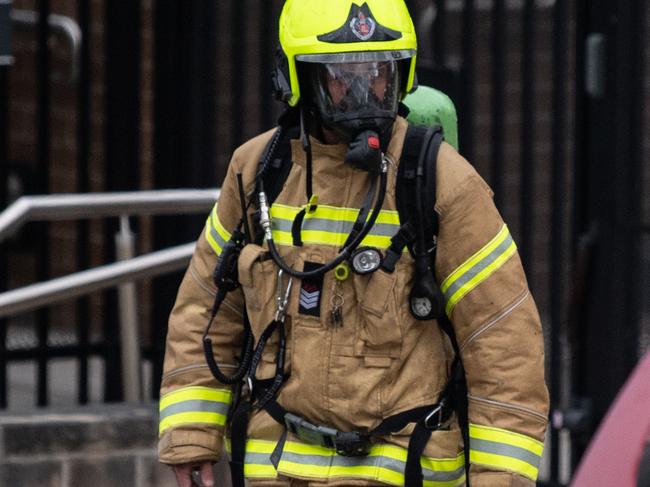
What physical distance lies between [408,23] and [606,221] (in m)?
3.02

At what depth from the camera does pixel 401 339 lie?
11.2 feet

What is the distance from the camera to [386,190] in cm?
344

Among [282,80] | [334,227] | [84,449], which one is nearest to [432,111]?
[282,80]

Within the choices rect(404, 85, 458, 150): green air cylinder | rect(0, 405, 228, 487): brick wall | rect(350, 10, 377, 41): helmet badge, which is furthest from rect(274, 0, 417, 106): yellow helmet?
rect(0, 405, 228, 487): brick wall

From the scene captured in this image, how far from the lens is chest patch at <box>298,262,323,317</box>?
3438mm

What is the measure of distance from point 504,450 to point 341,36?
0.95 m

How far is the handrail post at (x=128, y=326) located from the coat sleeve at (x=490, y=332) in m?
3.14

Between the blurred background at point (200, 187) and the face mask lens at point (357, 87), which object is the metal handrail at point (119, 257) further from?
the face mask lens at point (357, 87)

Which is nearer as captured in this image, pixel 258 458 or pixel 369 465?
pixel 369 465

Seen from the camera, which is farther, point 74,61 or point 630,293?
point 74,61

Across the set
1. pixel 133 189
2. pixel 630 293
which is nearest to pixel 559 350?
pixel 630 293

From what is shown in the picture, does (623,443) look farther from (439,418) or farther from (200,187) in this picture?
(200,187)

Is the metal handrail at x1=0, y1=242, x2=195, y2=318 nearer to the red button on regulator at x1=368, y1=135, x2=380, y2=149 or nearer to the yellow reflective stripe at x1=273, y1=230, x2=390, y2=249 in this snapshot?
the yellow reflective stripe at x1=273, y1=230, x2=390, y2=249

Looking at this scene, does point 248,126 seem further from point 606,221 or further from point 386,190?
point 386,190
